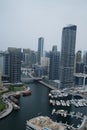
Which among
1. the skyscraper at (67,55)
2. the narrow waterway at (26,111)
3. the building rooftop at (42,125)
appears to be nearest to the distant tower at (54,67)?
the skyscraper at (67,55)

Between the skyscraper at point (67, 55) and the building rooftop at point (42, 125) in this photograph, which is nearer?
the building rooftop at point (42, 125)

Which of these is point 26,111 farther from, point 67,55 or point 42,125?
point 67,55

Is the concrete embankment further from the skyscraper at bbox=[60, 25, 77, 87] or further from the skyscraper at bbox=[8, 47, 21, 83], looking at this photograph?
the skyscraper at bbox=[60, 25, 77, 87]

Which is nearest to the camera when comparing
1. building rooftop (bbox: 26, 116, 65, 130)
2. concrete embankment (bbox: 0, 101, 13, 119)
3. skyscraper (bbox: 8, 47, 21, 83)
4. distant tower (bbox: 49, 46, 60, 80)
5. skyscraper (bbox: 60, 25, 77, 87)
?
building rooftop (bbox: 26, 116, 65, 130)

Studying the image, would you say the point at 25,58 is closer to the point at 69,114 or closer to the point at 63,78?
the point at 63,78

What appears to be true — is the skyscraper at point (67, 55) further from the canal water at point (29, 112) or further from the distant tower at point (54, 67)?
the canal water at point (29, 112)

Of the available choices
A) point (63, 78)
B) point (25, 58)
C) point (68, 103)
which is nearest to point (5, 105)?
point (68, 103)

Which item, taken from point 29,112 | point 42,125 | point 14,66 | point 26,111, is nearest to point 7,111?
point 26,111

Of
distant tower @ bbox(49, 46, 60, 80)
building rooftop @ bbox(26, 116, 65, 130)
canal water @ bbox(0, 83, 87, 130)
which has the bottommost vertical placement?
canal water @ bbox(0, 83, 87, 130)

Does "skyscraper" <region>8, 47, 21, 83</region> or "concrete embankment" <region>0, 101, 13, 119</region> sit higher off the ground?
"skyscraper" <region>8, 47, 21, 83</region>

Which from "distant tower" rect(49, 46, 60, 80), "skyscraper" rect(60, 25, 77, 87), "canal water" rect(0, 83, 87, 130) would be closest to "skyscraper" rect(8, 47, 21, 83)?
"distant tower" rect(49, 46, 60, 80)
